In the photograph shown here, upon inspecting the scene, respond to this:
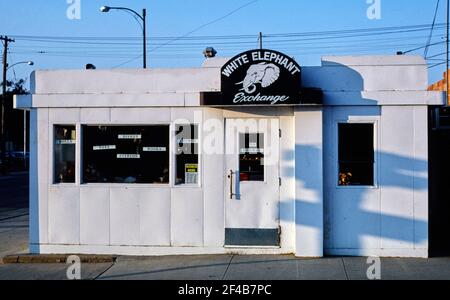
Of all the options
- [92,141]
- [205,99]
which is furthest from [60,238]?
[205,99]

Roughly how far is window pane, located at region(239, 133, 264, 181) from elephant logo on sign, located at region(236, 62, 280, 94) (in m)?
0.85

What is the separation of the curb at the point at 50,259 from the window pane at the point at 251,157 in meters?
2.69

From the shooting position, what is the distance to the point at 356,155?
32.7 ft

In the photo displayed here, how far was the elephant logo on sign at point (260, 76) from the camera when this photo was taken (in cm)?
968

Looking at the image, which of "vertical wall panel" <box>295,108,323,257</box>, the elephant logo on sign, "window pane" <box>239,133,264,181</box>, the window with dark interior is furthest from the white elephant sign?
the window with dark interior

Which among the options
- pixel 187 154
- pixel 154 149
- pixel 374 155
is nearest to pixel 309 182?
pixel 374 155

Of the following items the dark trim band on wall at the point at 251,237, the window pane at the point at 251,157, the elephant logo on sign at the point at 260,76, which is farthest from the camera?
the window pane at the point at 251,157

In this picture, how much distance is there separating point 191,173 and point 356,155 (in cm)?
285

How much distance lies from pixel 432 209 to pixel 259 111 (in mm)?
4436

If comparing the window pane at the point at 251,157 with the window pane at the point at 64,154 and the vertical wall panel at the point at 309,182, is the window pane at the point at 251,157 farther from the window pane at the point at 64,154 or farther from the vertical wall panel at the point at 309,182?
the window pane at the point at 64,154

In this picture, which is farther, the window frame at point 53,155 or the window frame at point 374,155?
the window frame at point 53,155

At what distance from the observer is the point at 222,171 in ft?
33.1

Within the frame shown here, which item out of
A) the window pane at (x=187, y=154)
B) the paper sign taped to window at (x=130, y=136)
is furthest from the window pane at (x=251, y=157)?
the paper sign taped to window at (x=130, y=136)

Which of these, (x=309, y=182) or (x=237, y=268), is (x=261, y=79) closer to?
(x=309, y=182)
